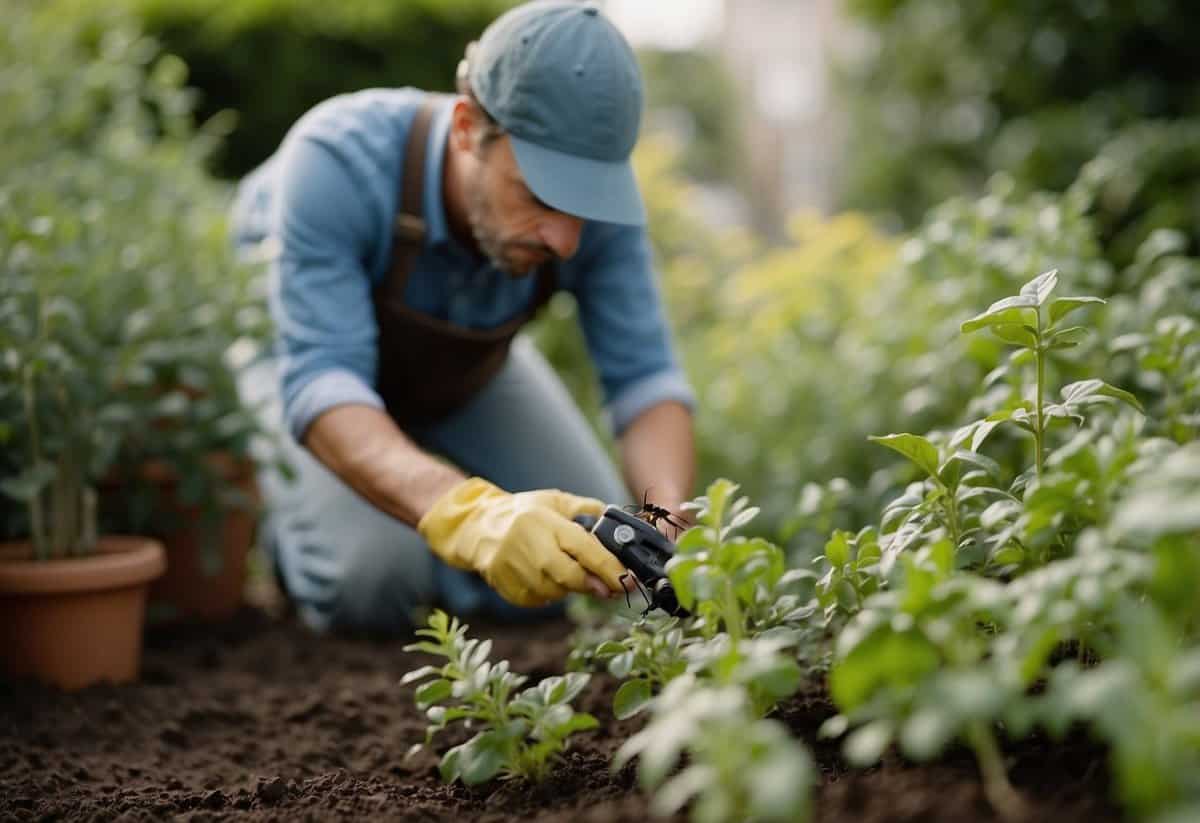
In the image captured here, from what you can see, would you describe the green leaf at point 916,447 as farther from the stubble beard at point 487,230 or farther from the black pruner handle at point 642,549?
the stubble beard at point 487,230

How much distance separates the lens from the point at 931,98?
5.19 metres

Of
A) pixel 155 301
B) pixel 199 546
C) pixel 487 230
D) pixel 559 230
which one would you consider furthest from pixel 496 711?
pixel 199 546

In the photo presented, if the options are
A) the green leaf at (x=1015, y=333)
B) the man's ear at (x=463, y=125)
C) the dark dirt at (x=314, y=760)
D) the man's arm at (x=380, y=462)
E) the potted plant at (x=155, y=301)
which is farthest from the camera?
the potted plant at (x=155, y=301)

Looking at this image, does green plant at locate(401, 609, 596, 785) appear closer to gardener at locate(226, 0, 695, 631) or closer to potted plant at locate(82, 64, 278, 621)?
gardener at locate(226, 0, 695, 631)

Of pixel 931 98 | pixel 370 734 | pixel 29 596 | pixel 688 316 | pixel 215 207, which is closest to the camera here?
A: pixel 370 734

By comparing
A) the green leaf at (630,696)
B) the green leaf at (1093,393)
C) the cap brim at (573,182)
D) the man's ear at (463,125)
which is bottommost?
the green leaf at (630,696)

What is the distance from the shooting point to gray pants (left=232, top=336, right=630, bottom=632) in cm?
292

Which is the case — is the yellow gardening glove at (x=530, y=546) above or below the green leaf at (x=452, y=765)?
above

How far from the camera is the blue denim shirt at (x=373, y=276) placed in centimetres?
229

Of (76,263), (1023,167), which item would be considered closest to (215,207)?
(76,263)

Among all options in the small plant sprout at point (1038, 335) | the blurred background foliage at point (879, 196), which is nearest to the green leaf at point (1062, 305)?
the small plant sprout at point (1038, 335)

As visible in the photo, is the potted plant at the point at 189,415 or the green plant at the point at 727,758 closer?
the green plant at the point at 727,758

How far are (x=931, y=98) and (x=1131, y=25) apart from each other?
994 millimetres

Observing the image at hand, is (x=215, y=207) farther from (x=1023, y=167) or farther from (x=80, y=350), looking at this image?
(x=1023, y=167)
